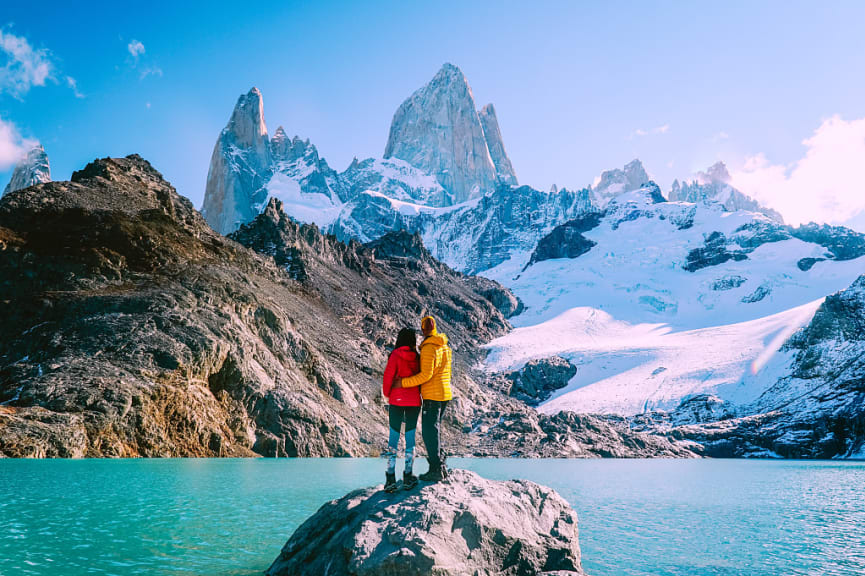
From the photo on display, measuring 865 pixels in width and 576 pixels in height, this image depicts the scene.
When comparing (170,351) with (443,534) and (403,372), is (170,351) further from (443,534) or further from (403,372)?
(443,534)

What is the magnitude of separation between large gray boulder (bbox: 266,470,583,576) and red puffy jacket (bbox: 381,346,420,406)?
1.66 m

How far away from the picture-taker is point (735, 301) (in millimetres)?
186750

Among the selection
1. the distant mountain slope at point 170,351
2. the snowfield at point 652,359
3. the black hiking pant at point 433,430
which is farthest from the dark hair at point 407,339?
the snowfield at point 652,359

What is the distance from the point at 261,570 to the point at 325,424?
51.8 meters

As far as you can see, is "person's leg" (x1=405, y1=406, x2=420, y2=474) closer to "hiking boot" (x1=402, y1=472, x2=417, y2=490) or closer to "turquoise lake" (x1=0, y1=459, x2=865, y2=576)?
"hiking boot" (x1=402, y1=472, x2=417, y2=490)

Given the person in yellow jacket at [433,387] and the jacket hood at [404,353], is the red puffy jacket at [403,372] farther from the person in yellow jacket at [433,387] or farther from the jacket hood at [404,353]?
the person in yellow jacket at [433,387]

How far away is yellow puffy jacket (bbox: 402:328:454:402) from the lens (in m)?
10.7

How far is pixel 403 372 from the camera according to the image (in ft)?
36.2

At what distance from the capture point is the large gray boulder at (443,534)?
29.4 feet

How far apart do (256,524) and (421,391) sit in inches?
376

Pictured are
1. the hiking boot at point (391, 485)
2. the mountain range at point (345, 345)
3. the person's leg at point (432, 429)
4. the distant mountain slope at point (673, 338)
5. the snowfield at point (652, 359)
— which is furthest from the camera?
the distant mountain slope at point (673, 338)

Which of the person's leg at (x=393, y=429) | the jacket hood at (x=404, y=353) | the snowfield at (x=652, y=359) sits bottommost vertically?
the person's leg at (x=393, y=429)

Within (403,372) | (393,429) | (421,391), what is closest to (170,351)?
(393,429)

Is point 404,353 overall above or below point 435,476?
above
